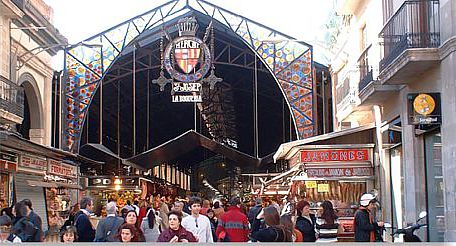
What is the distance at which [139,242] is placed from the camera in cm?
918

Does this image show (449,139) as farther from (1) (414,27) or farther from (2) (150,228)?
(2) (150,228)

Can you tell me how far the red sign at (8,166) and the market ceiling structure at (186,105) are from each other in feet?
20.2

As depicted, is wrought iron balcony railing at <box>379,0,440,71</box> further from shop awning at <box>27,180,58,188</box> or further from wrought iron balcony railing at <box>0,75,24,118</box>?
Answer: shop awning at <box>27,180,58,188</box>

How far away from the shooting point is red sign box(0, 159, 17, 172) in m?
17.1

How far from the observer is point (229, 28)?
25078 millimetres

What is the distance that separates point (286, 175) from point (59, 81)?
28.0 feet

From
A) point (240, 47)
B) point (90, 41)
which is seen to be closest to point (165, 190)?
point (240, 47)

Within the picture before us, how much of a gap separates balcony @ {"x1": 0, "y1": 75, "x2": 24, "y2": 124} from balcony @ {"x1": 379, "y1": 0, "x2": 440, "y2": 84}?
8.64 metres

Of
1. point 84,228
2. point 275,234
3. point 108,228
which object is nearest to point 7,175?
point 84,228

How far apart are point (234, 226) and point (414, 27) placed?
17.5 ft

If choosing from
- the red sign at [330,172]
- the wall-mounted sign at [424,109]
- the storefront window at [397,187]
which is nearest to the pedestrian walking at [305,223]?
the wall-mounted sign at [424,109]

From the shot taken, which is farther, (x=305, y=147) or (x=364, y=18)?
(x=364, y=18)

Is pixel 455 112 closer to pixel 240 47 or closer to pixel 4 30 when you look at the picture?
pixel 4 30

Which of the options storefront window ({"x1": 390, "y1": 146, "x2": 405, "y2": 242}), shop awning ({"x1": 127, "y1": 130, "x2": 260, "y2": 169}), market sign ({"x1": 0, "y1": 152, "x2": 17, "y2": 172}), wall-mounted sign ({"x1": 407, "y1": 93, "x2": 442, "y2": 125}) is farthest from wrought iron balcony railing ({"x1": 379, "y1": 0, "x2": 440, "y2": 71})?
shop awning ({"x1": 127, "y1": 130, "x2": 260, "y2": 169})
